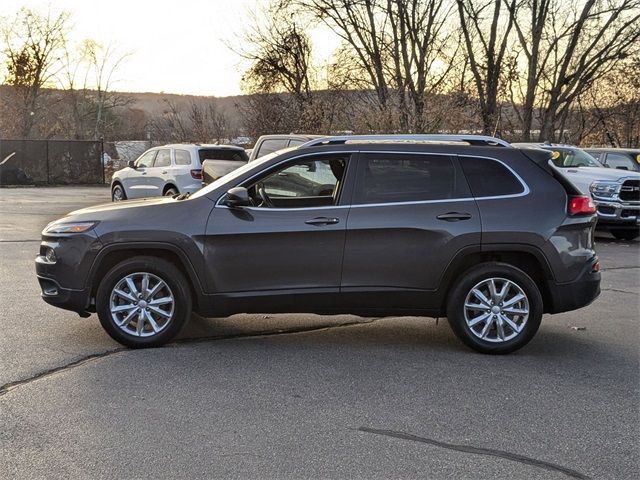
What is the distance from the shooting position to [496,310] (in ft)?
20.2

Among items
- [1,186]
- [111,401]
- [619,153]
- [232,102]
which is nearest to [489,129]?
[619,153]

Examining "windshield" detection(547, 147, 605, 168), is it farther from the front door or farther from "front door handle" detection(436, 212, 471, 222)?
the front door

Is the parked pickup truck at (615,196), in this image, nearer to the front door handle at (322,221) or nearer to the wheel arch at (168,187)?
the wheel arch at (168,187)

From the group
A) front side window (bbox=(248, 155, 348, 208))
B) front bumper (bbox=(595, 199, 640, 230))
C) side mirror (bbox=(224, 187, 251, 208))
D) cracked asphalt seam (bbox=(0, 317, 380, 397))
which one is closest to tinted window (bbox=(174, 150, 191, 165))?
front bumper (bbox=(595, 199, 640, 230))

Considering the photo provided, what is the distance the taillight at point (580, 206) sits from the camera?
6.21m

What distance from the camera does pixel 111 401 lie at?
485 cm

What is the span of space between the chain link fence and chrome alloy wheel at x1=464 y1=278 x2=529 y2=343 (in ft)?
95.8

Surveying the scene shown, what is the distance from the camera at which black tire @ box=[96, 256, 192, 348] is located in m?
6.12

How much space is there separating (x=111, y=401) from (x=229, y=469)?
1.38m

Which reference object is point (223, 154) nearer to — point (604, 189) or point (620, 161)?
point (604, 189)

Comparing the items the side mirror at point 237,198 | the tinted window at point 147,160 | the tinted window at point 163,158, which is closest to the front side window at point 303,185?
the side mirror at point 237,198

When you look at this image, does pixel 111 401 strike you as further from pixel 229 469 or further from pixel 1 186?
pixel 1 186

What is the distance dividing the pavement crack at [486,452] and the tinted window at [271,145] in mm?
9679

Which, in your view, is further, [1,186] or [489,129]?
[1,186]
